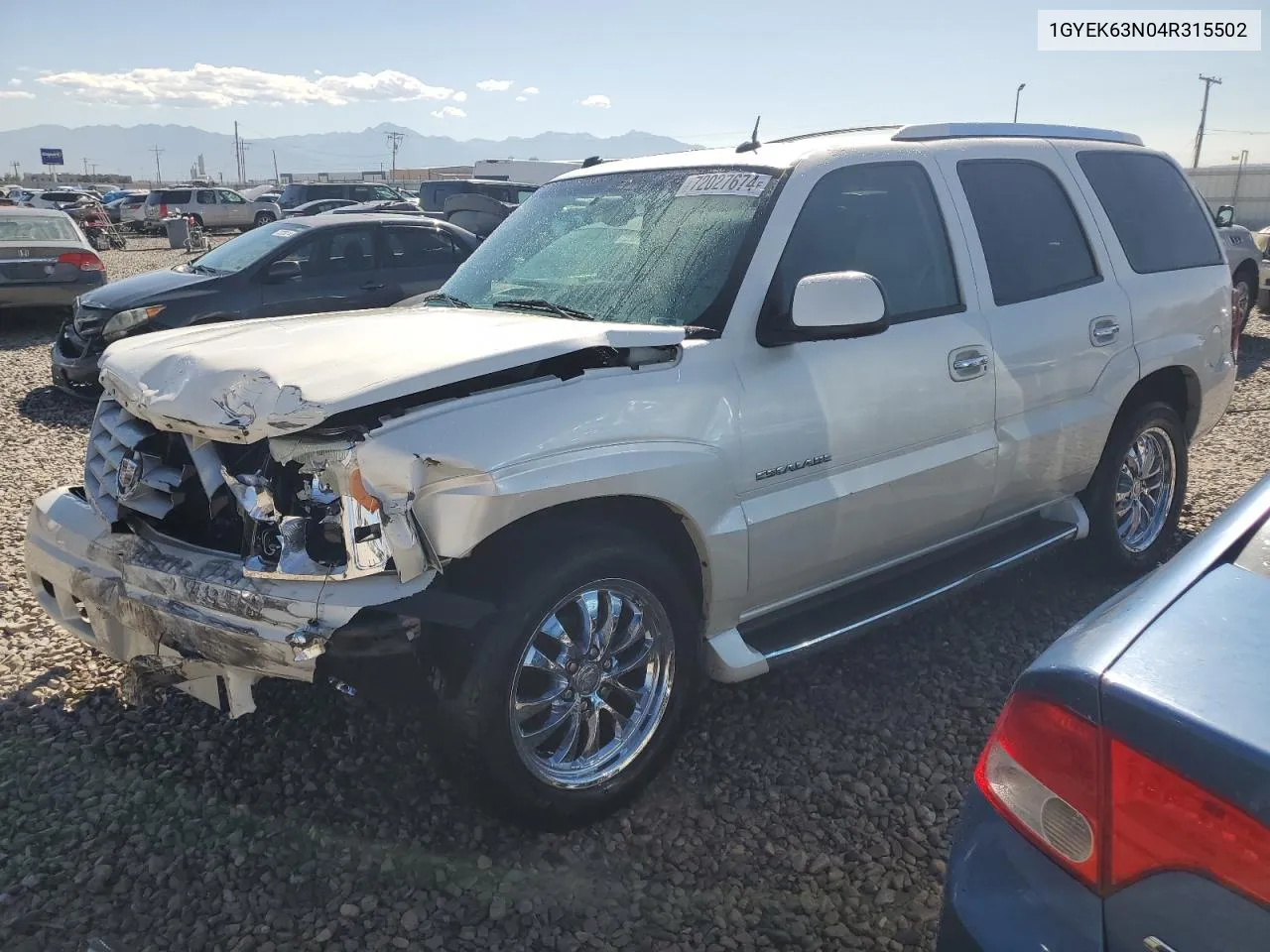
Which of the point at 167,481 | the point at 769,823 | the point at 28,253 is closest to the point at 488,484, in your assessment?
the point at 167,481

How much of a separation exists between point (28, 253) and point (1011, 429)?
11.8 metres

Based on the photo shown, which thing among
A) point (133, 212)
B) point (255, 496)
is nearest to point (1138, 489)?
point (255, 496)

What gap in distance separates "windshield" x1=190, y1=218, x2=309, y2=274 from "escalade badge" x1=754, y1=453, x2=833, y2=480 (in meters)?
7.06

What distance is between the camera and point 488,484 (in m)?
2.38

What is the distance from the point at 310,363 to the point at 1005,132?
3.10m

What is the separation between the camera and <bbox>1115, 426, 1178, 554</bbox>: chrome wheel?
4.55 metres

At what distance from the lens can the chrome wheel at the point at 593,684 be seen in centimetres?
271

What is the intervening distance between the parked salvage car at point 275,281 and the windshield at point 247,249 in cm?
1

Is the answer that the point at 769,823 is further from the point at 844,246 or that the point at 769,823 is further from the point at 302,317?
the point at 302,317

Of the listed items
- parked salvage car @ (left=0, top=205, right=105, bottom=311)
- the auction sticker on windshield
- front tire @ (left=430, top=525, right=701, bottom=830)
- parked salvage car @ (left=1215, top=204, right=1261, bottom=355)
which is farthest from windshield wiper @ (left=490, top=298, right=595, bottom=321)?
parked salvage car @ (left=1215, top=204, right=1261, bottom=355)

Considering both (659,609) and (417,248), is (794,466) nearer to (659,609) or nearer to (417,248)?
(659,609)

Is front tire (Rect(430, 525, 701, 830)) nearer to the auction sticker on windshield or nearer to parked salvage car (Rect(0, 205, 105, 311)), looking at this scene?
the auction sticker on windshield

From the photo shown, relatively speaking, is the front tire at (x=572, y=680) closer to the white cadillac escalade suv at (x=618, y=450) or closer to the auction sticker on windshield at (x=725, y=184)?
the white cadillac escalade suv at (x=618, y=450)

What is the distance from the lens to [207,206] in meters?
35.8
